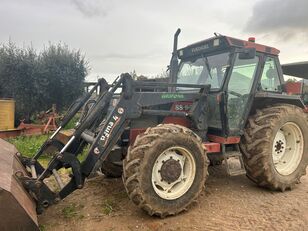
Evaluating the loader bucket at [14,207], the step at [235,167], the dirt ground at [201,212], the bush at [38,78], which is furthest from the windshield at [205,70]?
the bush at [38,78]

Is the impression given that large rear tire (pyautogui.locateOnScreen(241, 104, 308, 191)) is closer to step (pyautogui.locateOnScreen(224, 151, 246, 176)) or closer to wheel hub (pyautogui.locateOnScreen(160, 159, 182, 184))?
step (pyautogui.locateOnScreen(224, 151, 246, 176))

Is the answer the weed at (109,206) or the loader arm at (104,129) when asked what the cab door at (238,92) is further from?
the weed at (109,206)

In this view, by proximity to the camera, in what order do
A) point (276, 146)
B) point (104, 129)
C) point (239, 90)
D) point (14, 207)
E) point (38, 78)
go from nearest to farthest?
point (14, 207), point (104, 129), point (239, 90), point (276, 146), point (38, 78)

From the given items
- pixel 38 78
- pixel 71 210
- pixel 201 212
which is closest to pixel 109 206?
pixel 71 210

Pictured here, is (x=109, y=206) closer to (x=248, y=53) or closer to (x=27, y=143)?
(x=248, y=53)

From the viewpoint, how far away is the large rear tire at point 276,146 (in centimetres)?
500

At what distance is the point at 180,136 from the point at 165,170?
48 centimetres

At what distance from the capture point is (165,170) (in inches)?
165

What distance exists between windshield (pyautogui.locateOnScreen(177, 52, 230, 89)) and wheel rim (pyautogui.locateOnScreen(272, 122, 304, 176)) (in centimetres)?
142

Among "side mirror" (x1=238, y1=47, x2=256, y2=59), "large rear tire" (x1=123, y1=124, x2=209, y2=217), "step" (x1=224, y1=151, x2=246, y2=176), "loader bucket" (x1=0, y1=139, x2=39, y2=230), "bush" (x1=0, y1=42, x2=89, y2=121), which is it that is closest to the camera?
"loader bucket" (x1=0, y1=139, x2=39, y2=230)

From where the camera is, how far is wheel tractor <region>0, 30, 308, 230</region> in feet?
12.8

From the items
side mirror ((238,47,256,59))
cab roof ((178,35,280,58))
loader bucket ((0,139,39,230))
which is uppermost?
cab roof ((178,35,280,58))

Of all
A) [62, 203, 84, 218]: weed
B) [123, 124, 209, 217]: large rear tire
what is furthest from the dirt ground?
[123, 124, 209, 217]: large rear tire

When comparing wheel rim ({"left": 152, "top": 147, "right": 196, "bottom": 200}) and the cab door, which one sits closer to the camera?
wheel rim ({"left": 152, "top": 147, "right": 196, "bottom": 200})
